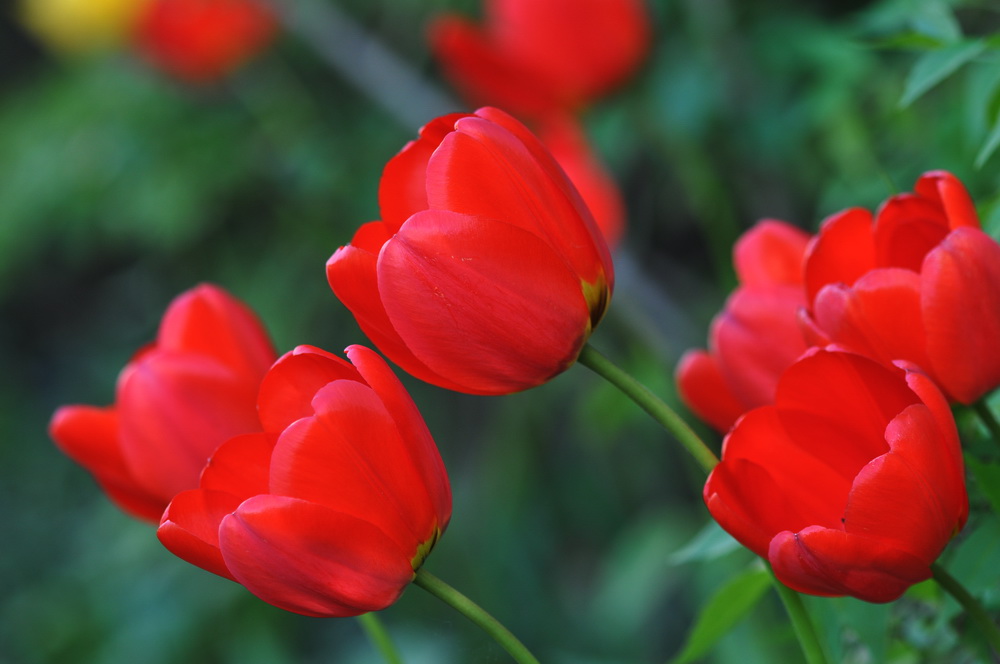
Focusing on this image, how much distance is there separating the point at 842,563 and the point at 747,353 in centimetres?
8

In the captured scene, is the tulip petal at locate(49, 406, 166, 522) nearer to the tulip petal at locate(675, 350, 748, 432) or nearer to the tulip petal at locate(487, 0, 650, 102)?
the tulip petal at locate(675, 350, 748, 432)

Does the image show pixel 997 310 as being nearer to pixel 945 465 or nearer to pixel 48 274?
pixel 945 465

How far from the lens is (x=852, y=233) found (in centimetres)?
28

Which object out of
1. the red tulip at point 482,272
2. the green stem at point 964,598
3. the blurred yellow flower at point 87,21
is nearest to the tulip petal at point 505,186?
the red tulip at point 482,272

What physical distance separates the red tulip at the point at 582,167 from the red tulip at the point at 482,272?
0.58 metres

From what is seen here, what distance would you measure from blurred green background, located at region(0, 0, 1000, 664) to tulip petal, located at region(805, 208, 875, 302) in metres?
0.21

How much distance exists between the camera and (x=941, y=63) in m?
0.34

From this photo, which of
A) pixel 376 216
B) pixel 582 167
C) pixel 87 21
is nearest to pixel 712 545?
pixel 582 167

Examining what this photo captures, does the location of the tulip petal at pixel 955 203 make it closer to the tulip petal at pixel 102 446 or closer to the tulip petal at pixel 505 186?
the tulip petal at pixel 505 186

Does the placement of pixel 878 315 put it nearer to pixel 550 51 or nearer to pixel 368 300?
pixel 368 300

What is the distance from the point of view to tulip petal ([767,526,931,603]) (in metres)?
0.22

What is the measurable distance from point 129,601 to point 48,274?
3.50ft

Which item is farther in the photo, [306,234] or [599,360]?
[306,234]

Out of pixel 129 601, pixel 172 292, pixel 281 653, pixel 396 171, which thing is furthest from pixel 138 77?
pixel 396 171
